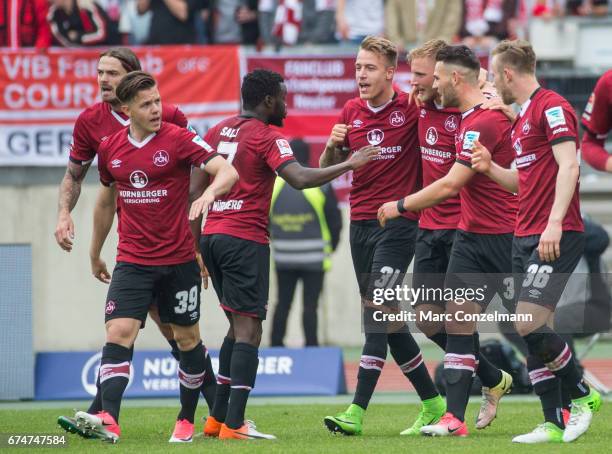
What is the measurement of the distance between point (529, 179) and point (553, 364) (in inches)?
45.5

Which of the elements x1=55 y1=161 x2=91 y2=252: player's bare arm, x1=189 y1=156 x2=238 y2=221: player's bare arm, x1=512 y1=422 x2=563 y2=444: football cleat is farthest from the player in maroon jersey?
x1=55 y1=161 x2=91 y2=252: player's bare arm

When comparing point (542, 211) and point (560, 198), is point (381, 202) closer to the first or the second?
point (542, 211)

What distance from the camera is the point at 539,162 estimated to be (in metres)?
8.27

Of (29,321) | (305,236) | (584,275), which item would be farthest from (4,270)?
(584,275)

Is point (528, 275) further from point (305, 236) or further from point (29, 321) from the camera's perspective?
point (305, 236)

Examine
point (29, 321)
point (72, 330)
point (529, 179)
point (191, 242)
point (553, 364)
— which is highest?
point (529, 179)

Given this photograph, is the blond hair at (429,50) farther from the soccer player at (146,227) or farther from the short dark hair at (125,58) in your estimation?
the short dark hair at (125,58)

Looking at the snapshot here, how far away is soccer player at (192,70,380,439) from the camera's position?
8.84m

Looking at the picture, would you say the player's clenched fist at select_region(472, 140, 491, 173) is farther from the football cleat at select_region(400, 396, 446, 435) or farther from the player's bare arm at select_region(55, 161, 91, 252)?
the player's bare arm at select_region(55, 161, 91, 252)

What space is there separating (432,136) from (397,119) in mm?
342

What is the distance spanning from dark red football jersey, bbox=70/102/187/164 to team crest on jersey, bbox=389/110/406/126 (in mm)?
1473

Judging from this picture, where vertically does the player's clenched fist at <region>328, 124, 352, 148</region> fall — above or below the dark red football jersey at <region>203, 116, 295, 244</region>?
above

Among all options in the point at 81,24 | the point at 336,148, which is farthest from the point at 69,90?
the point at 336,148

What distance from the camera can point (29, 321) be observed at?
41.0 feet
